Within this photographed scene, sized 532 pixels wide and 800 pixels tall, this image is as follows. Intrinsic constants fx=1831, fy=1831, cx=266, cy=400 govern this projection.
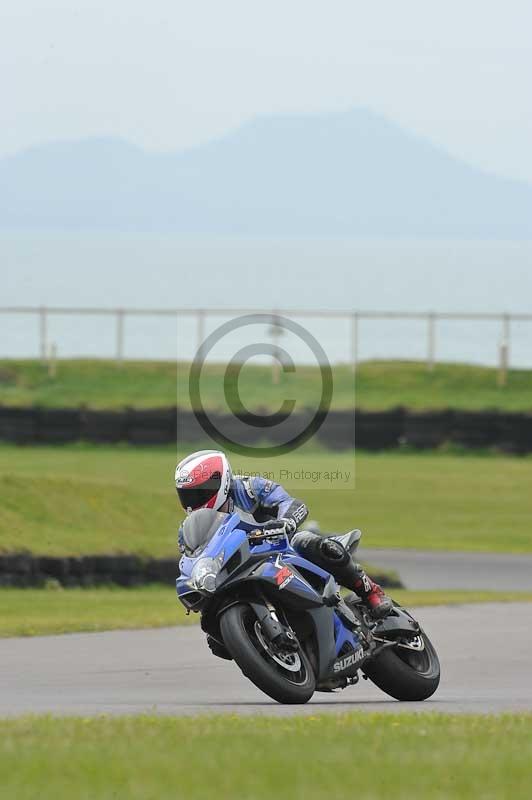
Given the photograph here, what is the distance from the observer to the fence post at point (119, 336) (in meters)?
43.7

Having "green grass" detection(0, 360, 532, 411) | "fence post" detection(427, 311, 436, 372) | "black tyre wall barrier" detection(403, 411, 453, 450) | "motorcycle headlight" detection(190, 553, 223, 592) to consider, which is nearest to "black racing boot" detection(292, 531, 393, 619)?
"motorcycle headlight" detection(190, 553, 223, 592)

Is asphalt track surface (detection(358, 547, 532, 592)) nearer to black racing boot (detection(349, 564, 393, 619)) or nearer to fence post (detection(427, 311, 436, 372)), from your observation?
black racing boot (detection(349, 564, 393, 619))

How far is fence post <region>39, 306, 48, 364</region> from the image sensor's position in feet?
143

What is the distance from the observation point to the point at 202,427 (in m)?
37.0

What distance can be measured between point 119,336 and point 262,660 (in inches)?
1423

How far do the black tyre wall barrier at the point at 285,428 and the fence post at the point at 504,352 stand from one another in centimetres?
627

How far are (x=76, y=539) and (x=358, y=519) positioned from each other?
9.17 m

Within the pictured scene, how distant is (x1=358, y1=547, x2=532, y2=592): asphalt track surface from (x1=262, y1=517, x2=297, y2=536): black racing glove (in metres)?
10.2

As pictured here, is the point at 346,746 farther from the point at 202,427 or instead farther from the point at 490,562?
the point at 202,427

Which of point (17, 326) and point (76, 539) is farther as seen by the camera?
point (17, 326)

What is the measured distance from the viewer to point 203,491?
9242mm

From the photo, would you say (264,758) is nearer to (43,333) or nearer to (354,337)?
(354,337)

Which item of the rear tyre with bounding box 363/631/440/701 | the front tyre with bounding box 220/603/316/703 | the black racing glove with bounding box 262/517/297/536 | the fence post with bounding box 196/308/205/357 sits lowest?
the fence post with bounding box 196/308/205/357

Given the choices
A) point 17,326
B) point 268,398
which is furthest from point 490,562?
point 17,326
